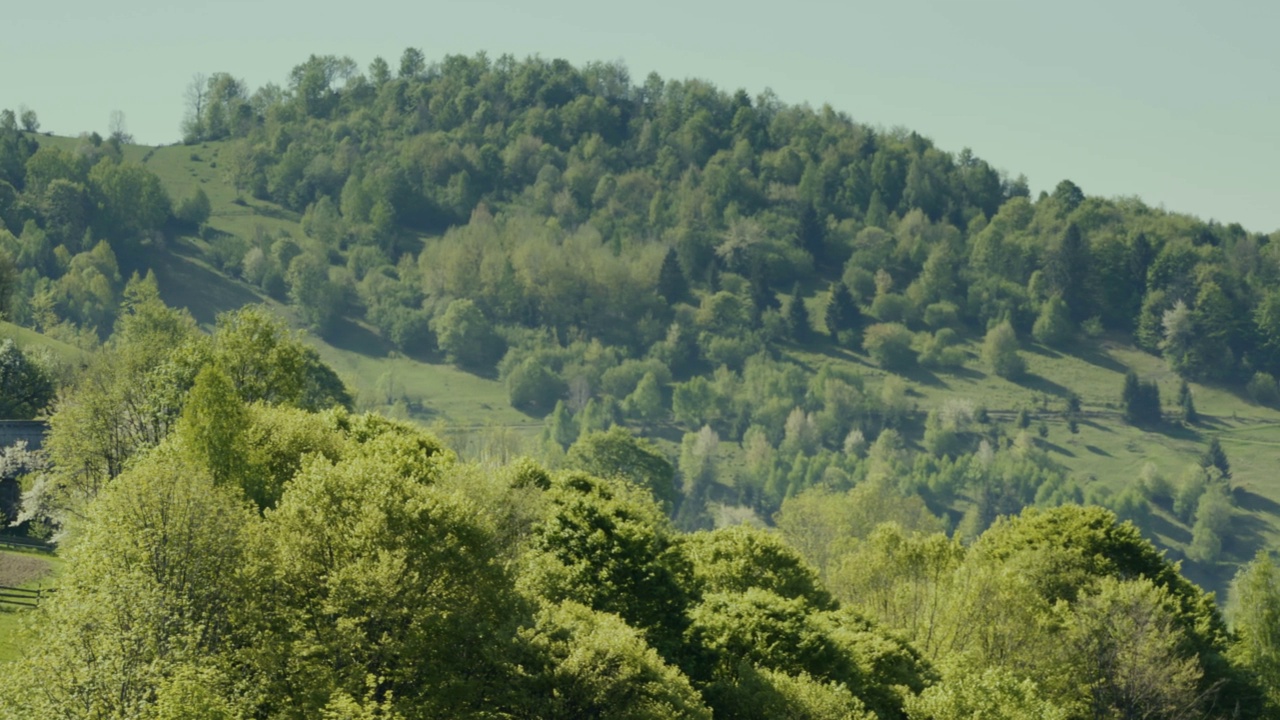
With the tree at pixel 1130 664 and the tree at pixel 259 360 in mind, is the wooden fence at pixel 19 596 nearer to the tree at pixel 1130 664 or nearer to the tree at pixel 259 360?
the tree at pixel 259 360

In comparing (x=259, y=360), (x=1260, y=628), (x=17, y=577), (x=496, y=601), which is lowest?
(x=17, y=577)

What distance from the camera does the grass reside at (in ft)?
242

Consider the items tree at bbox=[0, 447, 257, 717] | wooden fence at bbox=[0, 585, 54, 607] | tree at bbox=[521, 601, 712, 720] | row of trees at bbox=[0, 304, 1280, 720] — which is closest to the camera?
tree at bbox=[0, 447, 257, 717]

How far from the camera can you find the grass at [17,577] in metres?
73.6

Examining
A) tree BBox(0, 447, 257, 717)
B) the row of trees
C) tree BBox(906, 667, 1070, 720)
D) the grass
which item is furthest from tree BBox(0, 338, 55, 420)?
tree BBox(906, 667, 1070, 720)

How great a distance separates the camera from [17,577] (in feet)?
283

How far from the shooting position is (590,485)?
98125mm

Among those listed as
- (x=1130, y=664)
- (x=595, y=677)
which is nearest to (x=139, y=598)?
(x=595, y=677)

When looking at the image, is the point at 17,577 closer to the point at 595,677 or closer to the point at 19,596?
the point at 19,596

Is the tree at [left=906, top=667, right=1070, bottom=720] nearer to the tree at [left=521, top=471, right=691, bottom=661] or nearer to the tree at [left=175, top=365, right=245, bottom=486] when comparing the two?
the tree at [left=521, top=471, right=691, bottom=661]

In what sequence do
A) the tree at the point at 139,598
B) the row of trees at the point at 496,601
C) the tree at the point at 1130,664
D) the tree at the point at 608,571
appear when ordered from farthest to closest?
the tree at the point at 1130,664
the tree at the point at 608,571
the row of trees at the point at 496,601
the tree at the point at 139,598

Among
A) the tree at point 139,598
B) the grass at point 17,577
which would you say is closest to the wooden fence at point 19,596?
the grass at point 17,577

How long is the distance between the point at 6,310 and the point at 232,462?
360ft

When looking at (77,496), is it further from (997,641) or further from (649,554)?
(997,641)
